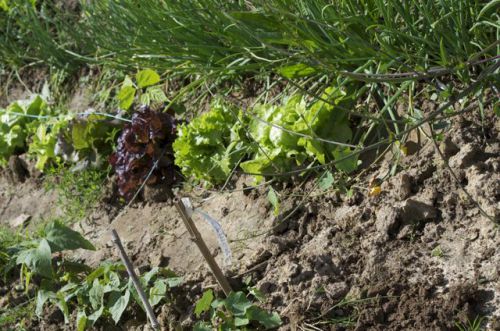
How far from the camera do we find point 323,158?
3.27m

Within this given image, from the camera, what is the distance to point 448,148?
305 centimetres

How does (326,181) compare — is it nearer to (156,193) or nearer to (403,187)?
(403,187)

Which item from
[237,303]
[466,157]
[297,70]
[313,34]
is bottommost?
[237,303]

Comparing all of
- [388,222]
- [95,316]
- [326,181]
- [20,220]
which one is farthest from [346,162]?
[20,220]

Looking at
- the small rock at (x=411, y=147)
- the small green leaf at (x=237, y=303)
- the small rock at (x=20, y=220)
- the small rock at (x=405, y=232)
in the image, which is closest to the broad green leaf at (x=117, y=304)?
the small green leaf at (x=237, y=303)

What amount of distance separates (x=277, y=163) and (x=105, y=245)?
95 cm

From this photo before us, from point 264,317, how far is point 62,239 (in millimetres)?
1034

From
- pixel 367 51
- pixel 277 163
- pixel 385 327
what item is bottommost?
pixel 385 327

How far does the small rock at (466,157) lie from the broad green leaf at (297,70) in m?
0.80

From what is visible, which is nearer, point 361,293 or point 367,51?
point 361,293

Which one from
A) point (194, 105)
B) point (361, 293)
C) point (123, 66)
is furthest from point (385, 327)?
point (123, 66)

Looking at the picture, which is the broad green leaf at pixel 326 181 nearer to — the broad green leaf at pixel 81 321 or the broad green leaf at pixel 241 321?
the broad green leaf at pixel 241 321

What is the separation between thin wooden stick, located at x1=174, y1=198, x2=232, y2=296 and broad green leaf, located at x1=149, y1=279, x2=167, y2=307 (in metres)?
0.24

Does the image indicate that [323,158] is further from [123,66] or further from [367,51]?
[123,66]
